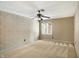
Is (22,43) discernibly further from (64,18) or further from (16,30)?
(64,18)

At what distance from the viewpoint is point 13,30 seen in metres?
4.79

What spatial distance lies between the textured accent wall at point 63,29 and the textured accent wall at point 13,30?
2.52m

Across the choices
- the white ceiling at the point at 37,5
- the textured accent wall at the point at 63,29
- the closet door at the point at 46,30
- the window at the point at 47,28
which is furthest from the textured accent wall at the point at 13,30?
the textured accent wall at the point at 63,29

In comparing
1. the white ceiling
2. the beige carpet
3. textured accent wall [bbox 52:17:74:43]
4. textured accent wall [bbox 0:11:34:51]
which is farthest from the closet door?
the white ceiling

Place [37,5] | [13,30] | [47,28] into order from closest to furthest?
[37,5], [13,30], [47,28]

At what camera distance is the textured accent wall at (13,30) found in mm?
4157

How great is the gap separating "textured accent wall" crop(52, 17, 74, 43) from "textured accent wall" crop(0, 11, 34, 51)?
2524 millimetres

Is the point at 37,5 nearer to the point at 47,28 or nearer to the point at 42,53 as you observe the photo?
the point at 42,53

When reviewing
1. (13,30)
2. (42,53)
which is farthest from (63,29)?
(13,30)

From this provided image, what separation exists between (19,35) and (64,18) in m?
4.15

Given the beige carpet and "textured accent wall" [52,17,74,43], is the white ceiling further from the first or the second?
"textured accent wall" [52,17,74,43]

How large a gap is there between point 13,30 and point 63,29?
4257 mm

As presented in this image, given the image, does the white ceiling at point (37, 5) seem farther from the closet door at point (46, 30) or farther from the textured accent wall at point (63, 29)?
the closet door at point (46, 30)

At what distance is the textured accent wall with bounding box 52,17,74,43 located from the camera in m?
6.08
